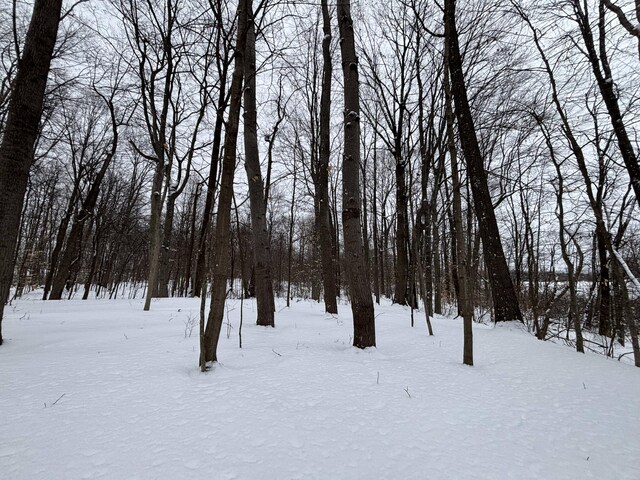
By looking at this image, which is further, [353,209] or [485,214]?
[485,214]

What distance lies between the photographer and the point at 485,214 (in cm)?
547

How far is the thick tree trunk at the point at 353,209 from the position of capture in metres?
3.23

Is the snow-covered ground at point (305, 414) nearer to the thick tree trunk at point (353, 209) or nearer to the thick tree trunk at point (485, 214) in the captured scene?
the thick tree trunk at point (353, 209)

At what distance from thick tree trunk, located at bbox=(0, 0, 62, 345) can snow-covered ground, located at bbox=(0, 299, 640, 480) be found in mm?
1060

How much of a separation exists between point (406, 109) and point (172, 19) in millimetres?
7283

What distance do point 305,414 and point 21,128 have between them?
4002 mm

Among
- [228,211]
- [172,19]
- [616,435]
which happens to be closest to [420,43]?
[172,19]

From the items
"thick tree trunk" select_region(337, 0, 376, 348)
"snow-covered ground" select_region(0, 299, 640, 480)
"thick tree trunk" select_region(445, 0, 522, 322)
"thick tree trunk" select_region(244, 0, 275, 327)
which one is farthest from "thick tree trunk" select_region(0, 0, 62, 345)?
"thick tree trunk" select_region(445, 0, 522, 322)

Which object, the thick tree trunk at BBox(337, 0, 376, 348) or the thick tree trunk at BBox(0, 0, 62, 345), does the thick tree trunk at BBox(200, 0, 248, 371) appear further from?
the thick tree trunk at BBox(0, 0, 62, 345)

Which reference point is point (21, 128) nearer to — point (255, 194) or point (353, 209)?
point (255, 194)

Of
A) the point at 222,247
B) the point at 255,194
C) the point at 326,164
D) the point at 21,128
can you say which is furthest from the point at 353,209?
the point at 326,164

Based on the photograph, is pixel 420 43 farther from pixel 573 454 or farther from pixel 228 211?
pixel 573 454

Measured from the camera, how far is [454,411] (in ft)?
5.82

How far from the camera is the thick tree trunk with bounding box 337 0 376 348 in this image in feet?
10.6
